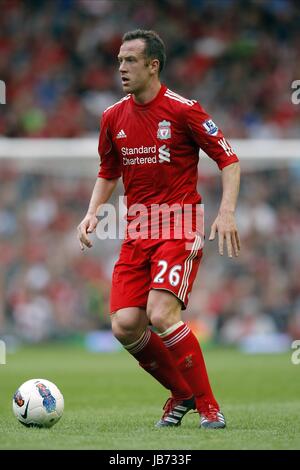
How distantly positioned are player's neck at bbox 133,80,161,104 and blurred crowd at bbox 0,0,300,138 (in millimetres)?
12422

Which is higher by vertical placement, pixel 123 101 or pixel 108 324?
pixel 123 101

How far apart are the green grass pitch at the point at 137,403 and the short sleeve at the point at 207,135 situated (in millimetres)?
1756

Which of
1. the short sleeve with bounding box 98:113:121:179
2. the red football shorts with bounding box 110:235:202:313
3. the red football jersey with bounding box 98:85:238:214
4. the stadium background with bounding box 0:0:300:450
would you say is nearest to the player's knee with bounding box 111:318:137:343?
the red football shorts with bounding box 110:235:202:313

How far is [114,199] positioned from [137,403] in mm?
8823

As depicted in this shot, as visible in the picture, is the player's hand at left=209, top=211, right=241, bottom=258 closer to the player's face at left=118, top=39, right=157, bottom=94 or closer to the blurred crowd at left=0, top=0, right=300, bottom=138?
the player's face at left=118, top=39, right=157, bottom=94

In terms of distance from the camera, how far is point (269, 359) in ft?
48.0

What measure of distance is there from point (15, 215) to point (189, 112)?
37.8ft

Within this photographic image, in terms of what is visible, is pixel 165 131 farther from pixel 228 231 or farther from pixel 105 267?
pixel 105 267

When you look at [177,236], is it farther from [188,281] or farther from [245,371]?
[245,371]

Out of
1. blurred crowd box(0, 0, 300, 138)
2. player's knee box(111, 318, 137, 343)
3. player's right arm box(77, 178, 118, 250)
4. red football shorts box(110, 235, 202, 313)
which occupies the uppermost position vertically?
blurred crowd box(0, 0, 300, 138)

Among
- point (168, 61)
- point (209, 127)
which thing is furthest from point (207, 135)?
point (168, 61)

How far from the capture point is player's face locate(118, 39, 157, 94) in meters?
6.43

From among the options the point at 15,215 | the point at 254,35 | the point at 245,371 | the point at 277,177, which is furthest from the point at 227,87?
the point at 245,371

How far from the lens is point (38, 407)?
6.13 metres
